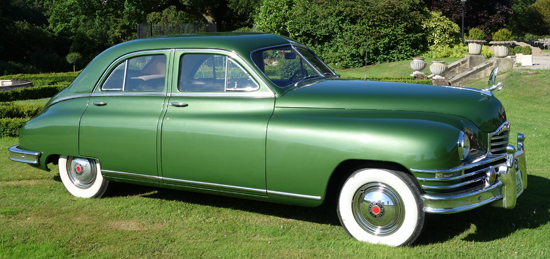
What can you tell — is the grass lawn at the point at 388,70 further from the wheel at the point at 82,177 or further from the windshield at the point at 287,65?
the wheel at the point at 82,177

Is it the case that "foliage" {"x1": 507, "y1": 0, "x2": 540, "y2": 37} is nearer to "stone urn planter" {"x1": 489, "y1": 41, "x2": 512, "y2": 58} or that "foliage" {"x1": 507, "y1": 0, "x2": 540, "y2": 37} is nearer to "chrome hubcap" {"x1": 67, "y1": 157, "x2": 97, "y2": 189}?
"stone urn planter" {"x1": 489, "y1": 41, "x2": 512, "y2": 58}

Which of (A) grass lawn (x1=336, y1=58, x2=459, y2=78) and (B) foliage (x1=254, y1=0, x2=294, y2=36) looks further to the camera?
(B) foliage (x1=254, y1=0, x2=294, y2=36)

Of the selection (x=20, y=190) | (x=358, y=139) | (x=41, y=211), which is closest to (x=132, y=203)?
(x=41, y=211)

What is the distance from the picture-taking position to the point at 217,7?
43844mm

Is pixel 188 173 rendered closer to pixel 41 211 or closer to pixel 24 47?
pixel 41 211

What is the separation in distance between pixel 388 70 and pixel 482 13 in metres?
15.2

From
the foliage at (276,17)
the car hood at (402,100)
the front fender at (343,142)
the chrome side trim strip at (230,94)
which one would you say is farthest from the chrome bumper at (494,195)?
the foliage at (276,17)

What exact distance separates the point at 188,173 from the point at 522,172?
3.17m

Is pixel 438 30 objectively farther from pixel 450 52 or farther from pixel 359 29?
pixel 359 29

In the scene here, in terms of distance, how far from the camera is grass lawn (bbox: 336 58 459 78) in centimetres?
2388

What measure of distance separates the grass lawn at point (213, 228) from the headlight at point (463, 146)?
80cm

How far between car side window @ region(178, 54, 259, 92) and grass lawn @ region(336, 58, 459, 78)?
60.2 feet

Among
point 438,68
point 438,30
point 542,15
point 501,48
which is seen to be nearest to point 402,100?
point 438,68

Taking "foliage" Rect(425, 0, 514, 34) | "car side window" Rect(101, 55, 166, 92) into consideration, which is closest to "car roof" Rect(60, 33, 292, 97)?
"car side window" Rect(101, 55, 166, 92)
